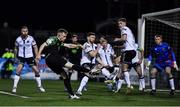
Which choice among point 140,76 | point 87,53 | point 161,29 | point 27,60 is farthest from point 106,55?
point 161,29

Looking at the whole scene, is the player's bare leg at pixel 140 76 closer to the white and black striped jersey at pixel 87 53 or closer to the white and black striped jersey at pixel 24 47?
the white and black striped jersey at pixel 87 53

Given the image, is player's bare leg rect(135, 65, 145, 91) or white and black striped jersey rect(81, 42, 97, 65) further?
player's bare leg rect(135, 65, 145, 91)

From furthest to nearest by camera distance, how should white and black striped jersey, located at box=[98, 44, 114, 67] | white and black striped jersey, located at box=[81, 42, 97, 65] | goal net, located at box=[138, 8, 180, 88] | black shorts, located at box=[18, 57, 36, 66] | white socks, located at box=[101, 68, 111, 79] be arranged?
goal net, located at box=[138, 8, 180, 88] < white and black striped jersey, located at box=[98, 44, 114, 67] < white socks, located at box=[101, 68, 111, 79] < black shorts, located at box=[18, 57, 36, 66] < white and black striped jersey, located at box=[81, 42, 97, 65]

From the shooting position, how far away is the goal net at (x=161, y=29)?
63.3 feet

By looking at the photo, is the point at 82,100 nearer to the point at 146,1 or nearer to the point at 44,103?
the point at 44,103

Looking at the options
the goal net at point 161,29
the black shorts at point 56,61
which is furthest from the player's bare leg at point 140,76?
the black shorts at point 56,61

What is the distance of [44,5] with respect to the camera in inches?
1692

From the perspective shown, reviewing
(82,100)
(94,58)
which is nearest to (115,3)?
(94,58)

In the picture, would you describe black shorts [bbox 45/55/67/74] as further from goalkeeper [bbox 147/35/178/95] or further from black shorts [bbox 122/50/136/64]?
goalkeeper [bbox 147/35/178/95]

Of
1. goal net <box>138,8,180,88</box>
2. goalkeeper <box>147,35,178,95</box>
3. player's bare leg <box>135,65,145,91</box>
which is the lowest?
player's bare leg <box>135,65,145,91</box>

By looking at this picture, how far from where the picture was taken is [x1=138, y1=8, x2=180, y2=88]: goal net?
1930 cm

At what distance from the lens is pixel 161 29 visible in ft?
74.0

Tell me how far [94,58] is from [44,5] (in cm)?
2598

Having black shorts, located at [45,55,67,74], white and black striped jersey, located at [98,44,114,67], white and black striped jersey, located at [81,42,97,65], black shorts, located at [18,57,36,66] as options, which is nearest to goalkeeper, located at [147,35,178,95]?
white and black striped jersey, located at [81,42,97,65]
